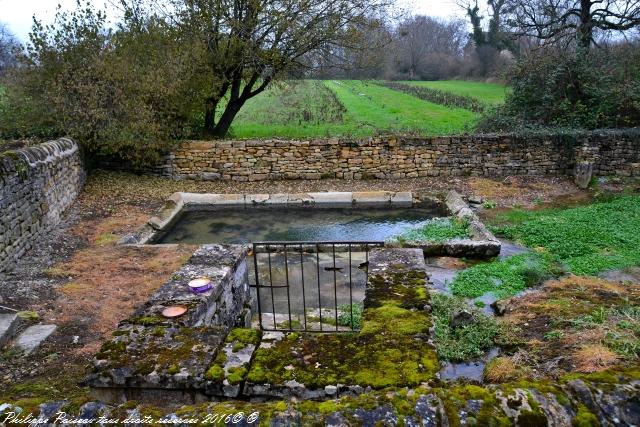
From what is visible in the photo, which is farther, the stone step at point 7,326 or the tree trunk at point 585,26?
the tree trunk at point 585,26

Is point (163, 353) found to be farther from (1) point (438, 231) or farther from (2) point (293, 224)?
(2) point (293, 224)

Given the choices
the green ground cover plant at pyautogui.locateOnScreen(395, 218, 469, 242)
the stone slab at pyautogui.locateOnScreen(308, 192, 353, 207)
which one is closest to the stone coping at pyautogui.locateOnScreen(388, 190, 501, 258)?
the green ground cover plant at pyautogui.locateOnScreen(395, 218, 469, 242)

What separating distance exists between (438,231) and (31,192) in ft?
25.1

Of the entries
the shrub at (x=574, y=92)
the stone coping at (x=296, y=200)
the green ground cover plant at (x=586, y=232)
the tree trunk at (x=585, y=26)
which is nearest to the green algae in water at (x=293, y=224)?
the stone coping at (x=296, y=200)

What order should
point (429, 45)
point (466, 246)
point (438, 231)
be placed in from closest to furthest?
point (466, 246), point (438, 231), point (429, 45)

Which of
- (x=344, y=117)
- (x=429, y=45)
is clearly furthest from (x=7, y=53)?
(x=429, y=45)

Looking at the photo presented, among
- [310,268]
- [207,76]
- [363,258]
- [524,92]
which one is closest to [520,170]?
[524,92]

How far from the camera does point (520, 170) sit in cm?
1380

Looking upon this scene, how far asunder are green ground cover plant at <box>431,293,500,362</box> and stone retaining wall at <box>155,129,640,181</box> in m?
8.23

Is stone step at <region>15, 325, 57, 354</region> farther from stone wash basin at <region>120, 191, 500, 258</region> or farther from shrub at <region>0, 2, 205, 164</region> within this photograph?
shrub at <region>0, 2, 205, 164</region>

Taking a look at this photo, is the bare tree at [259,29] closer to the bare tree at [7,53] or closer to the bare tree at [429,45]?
the bare tree at [7,53]

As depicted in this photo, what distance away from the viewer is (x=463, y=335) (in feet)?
17.8

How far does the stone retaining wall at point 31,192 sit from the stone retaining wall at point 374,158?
3258 millimetres

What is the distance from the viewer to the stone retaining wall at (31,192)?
8.05 m
